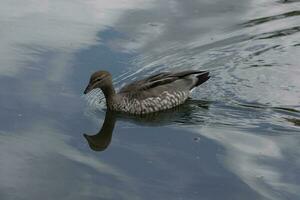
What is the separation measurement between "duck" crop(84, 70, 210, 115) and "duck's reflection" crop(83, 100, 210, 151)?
0.12 meters

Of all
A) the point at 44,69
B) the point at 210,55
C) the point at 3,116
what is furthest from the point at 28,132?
the point at 210,55

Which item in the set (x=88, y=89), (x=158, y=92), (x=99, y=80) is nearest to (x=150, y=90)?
(x=158, y=92)

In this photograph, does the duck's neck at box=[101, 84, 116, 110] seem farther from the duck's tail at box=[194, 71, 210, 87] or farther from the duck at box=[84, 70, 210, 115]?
the duck's tail at box=[194, 71, 210, 87]

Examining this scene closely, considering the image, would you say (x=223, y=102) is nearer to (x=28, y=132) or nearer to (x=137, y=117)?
(x=137, y=117)

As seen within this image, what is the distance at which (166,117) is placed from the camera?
12.3 metres

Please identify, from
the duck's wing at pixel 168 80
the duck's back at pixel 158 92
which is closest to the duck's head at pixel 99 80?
the duck's back at pixel 158 92

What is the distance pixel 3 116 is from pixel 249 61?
4.76 meters

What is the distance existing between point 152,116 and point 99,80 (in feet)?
3.29

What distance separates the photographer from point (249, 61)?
555 inches

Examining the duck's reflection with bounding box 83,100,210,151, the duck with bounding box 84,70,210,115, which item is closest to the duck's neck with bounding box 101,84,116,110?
the duck with bounding box 84,70,210,115

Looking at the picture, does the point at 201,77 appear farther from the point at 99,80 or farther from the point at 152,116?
the point at 99,80

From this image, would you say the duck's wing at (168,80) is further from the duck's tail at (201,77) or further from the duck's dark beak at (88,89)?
the duck's dark beak at (88,89)

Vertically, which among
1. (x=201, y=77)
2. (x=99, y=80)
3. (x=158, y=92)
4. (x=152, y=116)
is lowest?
(x=152, y=116)

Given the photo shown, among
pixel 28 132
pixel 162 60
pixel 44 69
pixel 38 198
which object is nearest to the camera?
pixel 38 198
